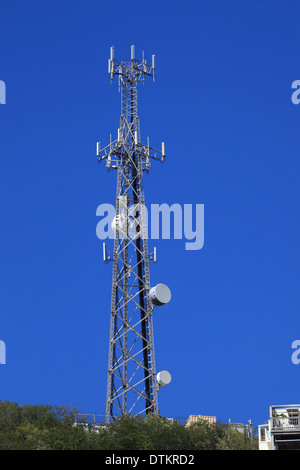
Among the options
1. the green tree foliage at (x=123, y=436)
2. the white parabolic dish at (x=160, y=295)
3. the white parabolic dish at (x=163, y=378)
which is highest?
the white parabolic dish at (x=160, y=295)

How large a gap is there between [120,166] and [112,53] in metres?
8.52

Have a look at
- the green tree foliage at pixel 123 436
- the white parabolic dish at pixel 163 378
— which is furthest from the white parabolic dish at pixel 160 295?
the green tree foliage at pixel 123 436

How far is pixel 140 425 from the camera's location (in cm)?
7138

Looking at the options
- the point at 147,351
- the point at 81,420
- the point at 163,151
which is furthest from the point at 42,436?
the point at 163,151

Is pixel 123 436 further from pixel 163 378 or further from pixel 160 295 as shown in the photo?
pixel 160 295

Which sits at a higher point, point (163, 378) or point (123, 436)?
point (163, 378)

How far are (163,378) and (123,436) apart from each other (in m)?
7.21

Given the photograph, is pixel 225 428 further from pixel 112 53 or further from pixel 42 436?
pixel 112 53

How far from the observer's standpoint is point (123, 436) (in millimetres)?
69062

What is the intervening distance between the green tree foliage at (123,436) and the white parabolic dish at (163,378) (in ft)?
8.85

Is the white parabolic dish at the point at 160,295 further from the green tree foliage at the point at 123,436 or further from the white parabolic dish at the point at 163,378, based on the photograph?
the green tree foliage at the point at 123,436

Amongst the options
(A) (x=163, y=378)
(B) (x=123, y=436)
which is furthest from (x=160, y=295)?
(B) (x=123, y=436)

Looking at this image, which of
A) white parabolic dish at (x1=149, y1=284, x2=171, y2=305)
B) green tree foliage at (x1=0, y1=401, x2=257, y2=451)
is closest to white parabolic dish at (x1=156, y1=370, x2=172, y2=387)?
green tree foliage at (x1=0, y1=401, x2=257, y2=451)

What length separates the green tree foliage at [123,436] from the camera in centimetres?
6875
